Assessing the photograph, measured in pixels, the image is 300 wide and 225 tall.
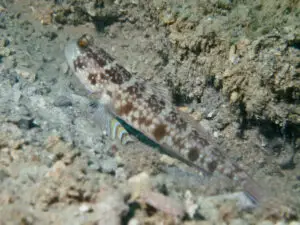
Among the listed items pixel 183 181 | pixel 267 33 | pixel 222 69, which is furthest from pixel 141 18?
pixel 183 181

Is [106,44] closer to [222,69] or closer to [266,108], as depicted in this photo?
[222,69]

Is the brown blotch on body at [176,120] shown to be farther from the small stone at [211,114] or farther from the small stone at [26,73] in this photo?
the small stone at [26,73]

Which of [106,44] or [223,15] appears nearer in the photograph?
[223,15]

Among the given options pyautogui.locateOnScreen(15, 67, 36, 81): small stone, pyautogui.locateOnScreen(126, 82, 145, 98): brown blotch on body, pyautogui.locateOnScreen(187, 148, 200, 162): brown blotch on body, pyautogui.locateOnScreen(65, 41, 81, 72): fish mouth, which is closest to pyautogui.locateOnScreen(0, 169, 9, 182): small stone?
pyautogui.locateOnScreen(126, 82, 145, 98): brown blotch on body

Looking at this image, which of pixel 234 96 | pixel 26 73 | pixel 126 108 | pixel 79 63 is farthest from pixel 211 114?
pixel 26 73

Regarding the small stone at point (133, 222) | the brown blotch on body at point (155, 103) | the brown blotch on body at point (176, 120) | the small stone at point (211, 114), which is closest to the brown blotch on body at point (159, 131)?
the brown blotch on body at point (176, 120)

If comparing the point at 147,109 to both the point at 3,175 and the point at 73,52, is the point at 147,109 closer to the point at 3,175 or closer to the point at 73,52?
the point at 73,52

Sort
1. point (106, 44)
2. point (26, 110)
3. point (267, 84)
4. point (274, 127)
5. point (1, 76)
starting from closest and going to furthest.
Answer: point (267, 84)
point (26, 110)
point (274, 127)
point (1, 76)
point (106, 44)
